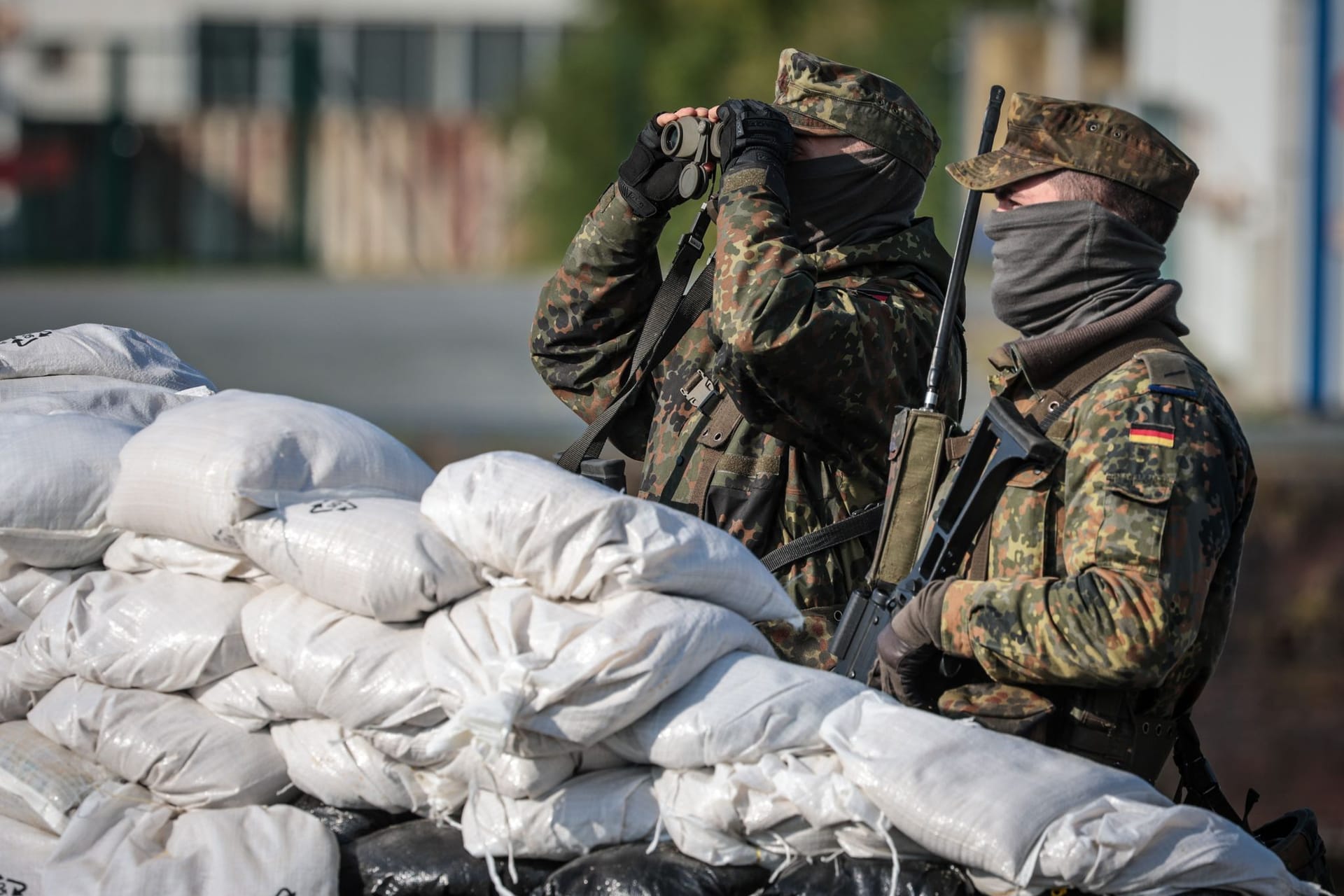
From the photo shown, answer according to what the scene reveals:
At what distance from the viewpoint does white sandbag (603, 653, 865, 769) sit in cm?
257

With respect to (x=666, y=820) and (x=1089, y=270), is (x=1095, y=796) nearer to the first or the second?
(x=666, y=820)

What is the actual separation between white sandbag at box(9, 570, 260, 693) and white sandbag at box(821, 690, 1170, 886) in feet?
3.51

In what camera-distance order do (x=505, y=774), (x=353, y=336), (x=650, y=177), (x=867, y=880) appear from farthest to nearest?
(x=353, y=336)
(x=650, y=177)
(x=505, y=774)
(x=867, y=880)

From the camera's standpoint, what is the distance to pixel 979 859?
239 cm

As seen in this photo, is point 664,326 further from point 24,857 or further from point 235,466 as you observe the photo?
point 24,857

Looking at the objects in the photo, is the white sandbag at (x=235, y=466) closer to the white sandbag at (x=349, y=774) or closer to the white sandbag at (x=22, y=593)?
the white sandbag at (x=22, y=593)

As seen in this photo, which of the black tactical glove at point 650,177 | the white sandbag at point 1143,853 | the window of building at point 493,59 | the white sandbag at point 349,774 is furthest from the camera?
the window of building at point 493,59

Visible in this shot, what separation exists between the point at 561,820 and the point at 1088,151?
1.39 metres

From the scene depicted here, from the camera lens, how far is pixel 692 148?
3455 millimetres

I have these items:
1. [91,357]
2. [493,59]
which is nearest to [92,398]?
[91,357]

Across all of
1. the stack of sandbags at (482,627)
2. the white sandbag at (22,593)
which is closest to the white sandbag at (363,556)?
the stack of sandbags at (482,627)

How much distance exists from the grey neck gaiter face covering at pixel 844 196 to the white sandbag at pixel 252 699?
1.36 metres

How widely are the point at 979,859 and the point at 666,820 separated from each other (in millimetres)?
504

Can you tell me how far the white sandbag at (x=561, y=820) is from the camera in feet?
8.66
